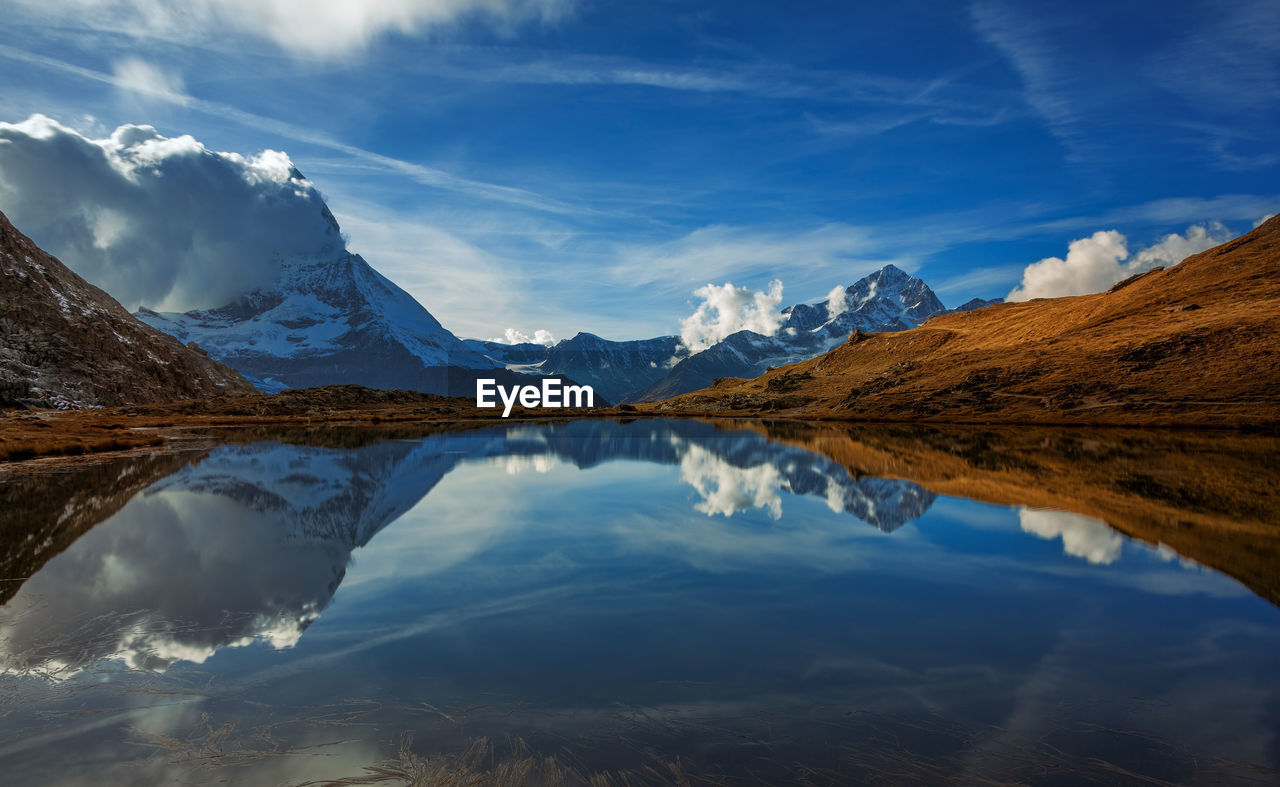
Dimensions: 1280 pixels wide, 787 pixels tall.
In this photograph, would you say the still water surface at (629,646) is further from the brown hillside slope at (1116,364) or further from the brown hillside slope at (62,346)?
the brown hillside slope at (62,346)

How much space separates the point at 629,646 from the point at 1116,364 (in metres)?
119

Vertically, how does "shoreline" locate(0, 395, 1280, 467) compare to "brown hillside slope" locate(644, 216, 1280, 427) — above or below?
below

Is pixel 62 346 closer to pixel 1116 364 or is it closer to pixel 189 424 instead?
pixel 189 424

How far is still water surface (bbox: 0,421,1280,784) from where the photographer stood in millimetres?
7621

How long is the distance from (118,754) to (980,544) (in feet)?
70.9

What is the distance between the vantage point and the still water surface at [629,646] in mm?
7621

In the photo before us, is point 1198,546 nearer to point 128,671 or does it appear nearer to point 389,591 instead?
point 389,591

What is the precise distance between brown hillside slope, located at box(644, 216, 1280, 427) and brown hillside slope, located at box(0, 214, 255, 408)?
134735 mm

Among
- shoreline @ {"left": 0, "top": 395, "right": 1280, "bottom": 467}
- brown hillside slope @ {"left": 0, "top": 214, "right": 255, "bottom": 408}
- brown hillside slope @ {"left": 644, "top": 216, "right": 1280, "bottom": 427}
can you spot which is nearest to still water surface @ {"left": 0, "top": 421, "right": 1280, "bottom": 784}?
shoreline @ {"left": 0, "top": 395, "right": 1280, "bottom": 467}

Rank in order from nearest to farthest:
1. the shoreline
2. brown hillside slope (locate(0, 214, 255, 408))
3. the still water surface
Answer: the still water surface → the shoreline → brown hillside slope (locate(0, 214, 255, 408))

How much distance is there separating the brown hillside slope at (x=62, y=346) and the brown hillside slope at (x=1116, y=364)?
135 metres

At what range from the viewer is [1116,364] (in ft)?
327

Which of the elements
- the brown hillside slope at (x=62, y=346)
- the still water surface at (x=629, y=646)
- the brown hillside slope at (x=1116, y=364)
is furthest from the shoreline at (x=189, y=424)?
the still water surface at (x=629, y=646)

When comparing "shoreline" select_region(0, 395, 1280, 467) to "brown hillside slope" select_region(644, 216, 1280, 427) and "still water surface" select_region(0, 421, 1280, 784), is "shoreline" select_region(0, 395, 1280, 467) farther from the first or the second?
"still water surface" select_region(0, 421, 1280, 784)
